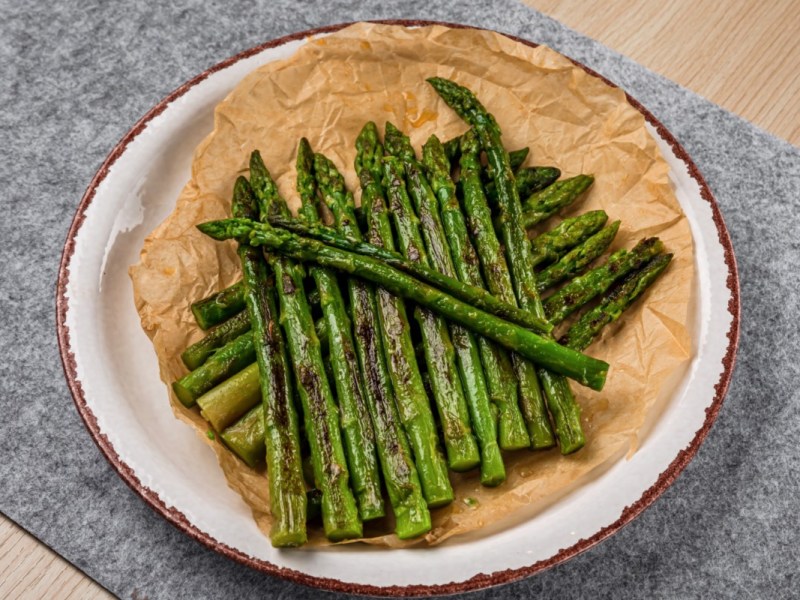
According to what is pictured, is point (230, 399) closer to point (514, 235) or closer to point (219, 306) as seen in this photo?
point (219, 306)

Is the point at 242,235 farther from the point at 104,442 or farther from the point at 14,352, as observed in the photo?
the point at 14,352

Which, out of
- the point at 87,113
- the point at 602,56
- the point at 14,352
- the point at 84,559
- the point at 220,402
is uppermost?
the point at 602,56

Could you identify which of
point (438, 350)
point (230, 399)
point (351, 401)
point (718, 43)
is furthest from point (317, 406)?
point (718, 43)

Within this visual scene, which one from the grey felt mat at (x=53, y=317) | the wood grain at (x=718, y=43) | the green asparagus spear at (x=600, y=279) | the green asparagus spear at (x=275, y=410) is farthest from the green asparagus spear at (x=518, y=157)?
the green asparagus spear at (x=275, y=410)

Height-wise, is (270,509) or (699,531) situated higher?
(270,509)

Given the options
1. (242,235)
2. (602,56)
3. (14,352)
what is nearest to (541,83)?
(602,56)

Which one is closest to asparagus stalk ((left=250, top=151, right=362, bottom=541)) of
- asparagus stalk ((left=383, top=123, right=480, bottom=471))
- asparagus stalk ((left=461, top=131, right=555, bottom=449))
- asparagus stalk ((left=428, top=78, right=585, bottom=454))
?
asparagus stalk ((left=383, top=123, right=480, bottom=471))
